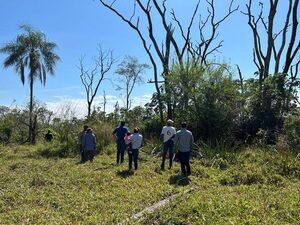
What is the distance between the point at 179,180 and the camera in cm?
1421

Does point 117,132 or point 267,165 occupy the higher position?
point 117,132

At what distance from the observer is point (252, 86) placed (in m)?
24.7

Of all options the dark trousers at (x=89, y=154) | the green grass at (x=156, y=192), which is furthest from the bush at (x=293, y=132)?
the dark trousers at (x=89, y=154)

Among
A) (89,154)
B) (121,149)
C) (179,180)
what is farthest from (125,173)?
Result: (89,154)

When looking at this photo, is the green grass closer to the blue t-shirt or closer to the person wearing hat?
the person wearing hat

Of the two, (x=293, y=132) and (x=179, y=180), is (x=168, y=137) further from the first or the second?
(x=293, y=132)

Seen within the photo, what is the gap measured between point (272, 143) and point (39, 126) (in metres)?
21.5

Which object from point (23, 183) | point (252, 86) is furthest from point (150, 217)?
point (252, 86)

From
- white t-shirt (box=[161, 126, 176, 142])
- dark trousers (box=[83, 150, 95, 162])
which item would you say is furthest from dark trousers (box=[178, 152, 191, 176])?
dark trousers (box=[83, 150, 95, 162])

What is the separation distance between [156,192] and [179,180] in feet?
7.69

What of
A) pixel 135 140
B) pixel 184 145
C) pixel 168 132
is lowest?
pixel 184 145

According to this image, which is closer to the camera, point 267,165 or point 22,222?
point 22,222

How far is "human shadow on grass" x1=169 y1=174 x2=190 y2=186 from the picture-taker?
13.9 m

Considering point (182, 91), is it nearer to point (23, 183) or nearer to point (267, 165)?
point (267, 165)
